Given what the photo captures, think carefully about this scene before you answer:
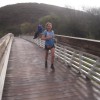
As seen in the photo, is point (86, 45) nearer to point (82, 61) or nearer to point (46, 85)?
point (82, 61)

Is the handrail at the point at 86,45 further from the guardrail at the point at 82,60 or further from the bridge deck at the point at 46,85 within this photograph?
the bridge deck at the point at 46,85

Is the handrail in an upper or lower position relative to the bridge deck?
upper

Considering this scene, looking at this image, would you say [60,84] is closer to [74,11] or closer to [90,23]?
[90,23]

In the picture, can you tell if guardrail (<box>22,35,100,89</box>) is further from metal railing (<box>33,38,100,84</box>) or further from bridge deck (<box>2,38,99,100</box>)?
bridge deck (<box>2,38,99,100</box>)

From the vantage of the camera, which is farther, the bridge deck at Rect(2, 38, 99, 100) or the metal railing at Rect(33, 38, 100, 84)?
the metal railing at Rect(33, 38, 100, 84)

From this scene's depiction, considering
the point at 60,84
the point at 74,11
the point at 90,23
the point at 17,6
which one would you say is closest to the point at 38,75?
the point at 60,84

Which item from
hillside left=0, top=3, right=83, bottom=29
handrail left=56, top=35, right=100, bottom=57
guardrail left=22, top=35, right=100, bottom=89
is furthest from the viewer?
hillside left=0, top=3, right=83, bottom=29

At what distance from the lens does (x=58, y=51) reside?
11.6 metres

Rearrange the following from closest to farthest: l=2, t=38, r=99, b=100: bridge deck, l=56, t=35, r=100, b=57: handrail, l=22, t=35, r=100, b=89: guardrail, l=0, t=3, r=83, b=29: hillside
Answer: l=2, t=38, r=99, b=100: bridge deck < l=56, t=35, r=100, b=57: handrail < l=22, t=35, r=100, b=89: guardrail < l=0, t=3, r=83, b=29: hillside

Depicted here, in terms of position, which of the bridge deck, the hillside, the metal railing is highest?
the hillside

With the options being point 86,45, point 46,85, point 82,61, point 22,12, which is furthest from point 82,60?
point 22,12

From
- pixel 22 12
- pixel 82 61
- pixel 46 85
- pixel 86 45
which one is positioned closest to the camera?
pixel 46 85

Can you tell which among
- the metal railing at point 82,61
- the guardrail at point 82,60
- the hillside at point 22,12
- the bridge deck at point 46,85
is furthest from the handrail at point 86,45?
the hillside at point 22,12

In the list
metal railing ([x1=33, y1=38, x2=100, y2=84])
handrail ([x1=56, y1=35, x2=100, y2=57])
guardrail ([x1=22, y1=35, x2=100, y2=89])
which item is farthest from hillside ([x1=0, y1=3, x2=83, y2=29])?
handrail ([x1=56, y1=35, x2=100, y2=57])
